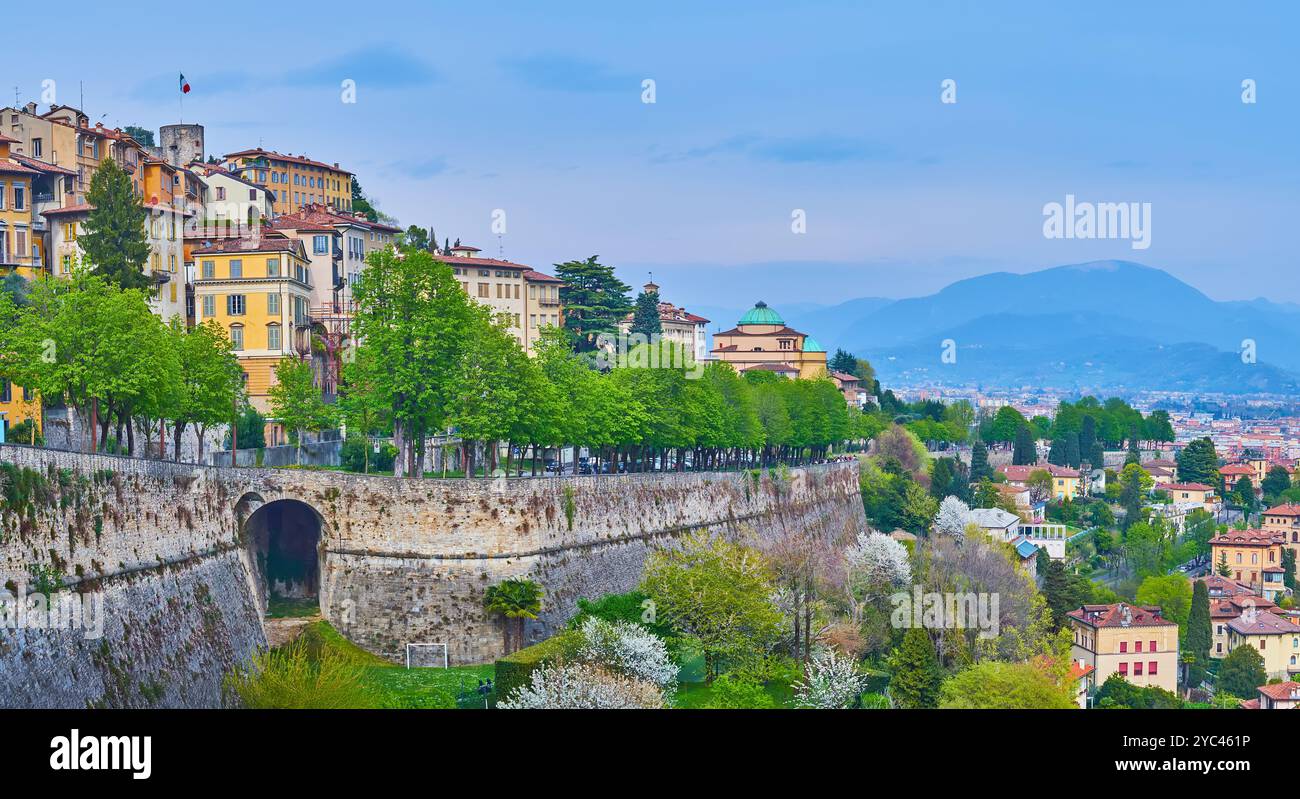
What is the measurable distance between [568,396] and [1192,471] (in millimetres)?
130327

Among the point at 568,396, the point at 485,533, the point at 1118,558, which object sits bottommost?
the point at 1118,558

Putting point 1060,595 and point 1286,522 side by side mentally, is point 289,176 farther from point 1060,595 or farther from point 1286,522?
point 1286,522

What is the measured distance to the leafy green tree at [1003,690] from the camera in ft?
171

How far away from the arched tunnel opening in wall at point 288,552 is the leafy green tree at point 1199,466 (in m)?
146

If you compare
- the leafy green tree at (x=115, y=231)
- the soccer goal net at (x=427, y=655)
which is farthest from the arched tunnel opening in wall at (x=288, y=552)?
the leafy green tree at (x=115, y=231)

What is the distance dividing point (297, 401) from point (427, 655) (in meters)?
17.7

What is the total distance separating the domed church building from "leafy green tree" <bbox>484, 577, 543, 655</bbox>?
103 m

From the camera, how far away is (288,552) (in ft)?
187

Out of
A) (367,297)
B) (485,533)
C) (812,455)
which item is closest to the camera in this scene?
(485,533)

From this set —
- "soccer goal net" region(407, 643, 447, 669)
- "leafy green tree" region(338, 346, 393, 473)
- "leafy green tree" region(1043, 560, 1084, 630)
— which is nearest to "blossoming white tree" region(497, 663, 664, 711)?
"soccer goal net" region(407, 643, 447, 669)

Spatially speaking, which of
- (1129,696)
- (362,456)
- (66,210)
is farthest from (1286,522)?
(66,210)

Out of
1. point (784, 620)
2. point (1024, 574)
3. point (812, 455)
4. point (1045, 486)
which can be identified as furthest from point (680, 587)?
point (1045, 486)
